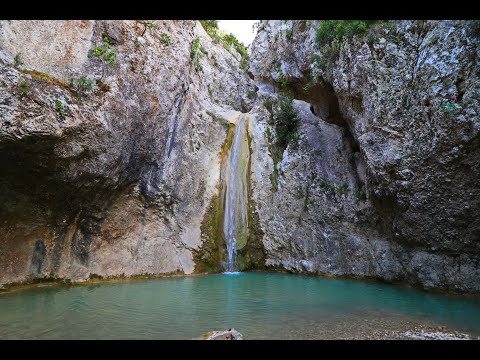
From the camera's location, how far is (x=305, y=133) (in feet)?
57.9

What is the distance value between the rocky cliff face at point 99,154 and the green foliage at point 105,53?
0.16 meters

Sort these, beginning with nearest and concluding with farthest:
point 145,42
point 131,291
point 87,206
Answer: point 131,291, point 87,206, point 145,42

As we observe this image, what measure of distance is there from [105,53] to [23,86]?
384cm

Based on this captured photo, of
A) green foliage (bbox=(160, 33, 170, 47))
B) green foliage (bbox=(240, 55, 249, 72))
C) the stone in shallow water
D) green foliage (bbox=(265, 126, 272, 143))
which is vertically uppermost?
green foliage (bbox=(240, 55, 249, 72))

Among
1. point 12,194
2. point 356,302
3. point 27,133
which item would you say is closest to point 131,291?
point 12,194

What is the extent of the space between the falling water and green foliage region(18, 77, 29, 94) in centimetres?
931

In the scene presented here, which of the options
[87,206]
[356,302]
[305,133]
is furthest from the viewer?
[305,133]

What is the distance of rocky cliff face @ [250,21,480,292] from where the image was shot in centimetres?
1033

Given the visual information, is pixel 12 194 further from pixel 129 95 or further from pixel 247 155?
pixel 247 155

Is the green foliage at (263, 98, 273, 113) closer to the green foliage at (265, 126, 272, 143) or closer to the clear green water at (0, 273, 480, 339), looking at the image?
the green foliage at (265, 126, 272, 143)

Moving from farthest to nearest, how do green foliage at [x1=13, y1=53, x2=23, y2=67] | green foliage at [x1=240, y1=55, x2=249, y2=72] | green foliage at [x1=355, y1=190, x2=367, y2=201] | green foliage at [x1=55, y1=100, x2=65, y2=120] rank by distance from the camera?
green foliage at [x1=240, y1=55, x2=249, y2=72] < green foliage at [x1=355, y1=190, x2=367, y2=201] < green foliage at [x1=55, y1=100, x2=65, y2=120] < green foliage at [x1=13, y1=53, x2=23, y2=67]

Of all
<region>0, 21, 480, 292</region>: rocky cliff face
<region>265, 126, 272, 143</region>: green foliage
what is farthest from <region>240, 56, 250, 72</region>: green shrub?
<region>265, 126, 272, 143</region>: green foliage

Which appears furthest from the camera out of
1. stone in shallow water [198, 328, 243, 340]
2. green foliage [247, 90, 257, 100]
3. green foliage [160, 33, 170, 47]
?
green foliage [247, 90, 257, 100]
